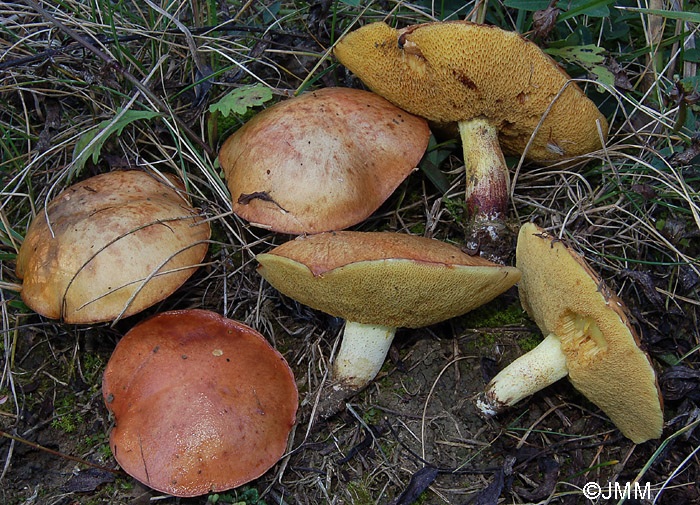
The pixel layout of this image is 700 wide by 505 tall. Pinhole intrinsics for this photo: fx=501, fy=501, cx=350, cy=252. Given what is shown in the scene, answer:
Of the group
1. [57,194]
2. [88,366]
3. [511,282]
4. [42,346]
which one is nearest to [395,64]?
[511,282]

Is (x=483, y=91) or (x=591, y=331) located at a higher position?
(x=483, y=91)

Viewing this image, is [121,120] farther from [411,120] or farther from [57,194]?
[411,120]

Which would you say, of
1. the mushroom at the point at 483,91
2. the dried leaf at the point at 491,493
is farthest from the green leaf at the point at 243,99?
the dried leaf at the point at 491,493

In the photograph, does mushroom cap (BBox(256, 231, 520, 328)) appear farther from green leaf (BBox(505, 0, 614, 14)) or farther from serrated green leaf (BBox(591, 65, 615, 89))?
green leaf (BBox(505, 0, 614, 14))

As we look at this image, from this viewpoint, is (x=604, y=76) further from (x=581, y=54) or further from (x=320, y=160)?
(x=320, y=160)

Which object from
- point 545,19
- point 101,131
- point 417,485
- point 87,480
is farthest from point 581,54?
point 87,480
